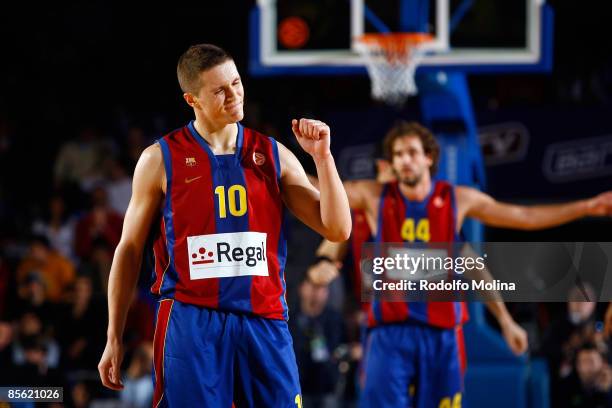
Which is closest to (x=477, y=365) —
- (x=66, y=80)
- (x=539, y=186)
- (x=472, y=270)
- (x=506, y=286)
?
(x=506, y=286)

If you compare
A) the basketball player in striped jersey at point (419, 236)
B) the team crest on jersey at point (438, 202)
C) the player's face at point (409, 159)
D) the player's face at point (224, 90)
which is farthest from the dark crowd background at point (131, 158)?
the player's face at point (224, 90)

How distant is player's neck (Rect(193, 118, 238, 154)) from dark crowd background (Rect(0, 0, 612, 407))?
175 inches

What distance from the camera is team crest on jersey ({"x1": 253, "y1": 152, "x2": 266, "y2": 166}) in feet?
14.7

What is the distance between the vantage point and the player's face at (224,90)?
4352 mm

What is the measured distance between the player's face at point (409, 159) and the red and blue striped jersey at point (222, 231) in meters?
2.39

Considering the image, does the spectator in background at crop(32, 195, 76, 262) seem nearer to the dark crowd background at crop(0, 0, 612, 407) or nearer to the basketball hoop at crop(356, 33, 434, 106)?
the dark crowd background at crop(0, 0, 612, 407)

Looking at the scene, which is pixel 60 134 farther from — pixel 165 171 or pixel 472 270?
pixel 165 171

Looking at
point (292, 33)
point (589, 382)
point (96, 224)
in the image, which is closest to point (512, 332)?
point (589, 382)

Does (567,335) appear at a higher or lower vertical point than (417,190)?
lower

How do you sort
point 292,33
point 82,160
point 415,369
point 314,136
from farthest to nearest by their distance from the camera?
point 82,160
point 292,33
point 415,369
point 314,136

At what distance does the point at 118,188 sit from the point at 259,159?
7648mm

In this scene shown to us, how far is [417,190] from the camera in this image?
684cm

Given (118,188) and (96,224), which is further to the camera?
(118,188)

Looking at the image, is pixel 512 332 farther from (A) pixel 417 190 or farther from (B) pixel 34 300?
(B) pixel 34 300
